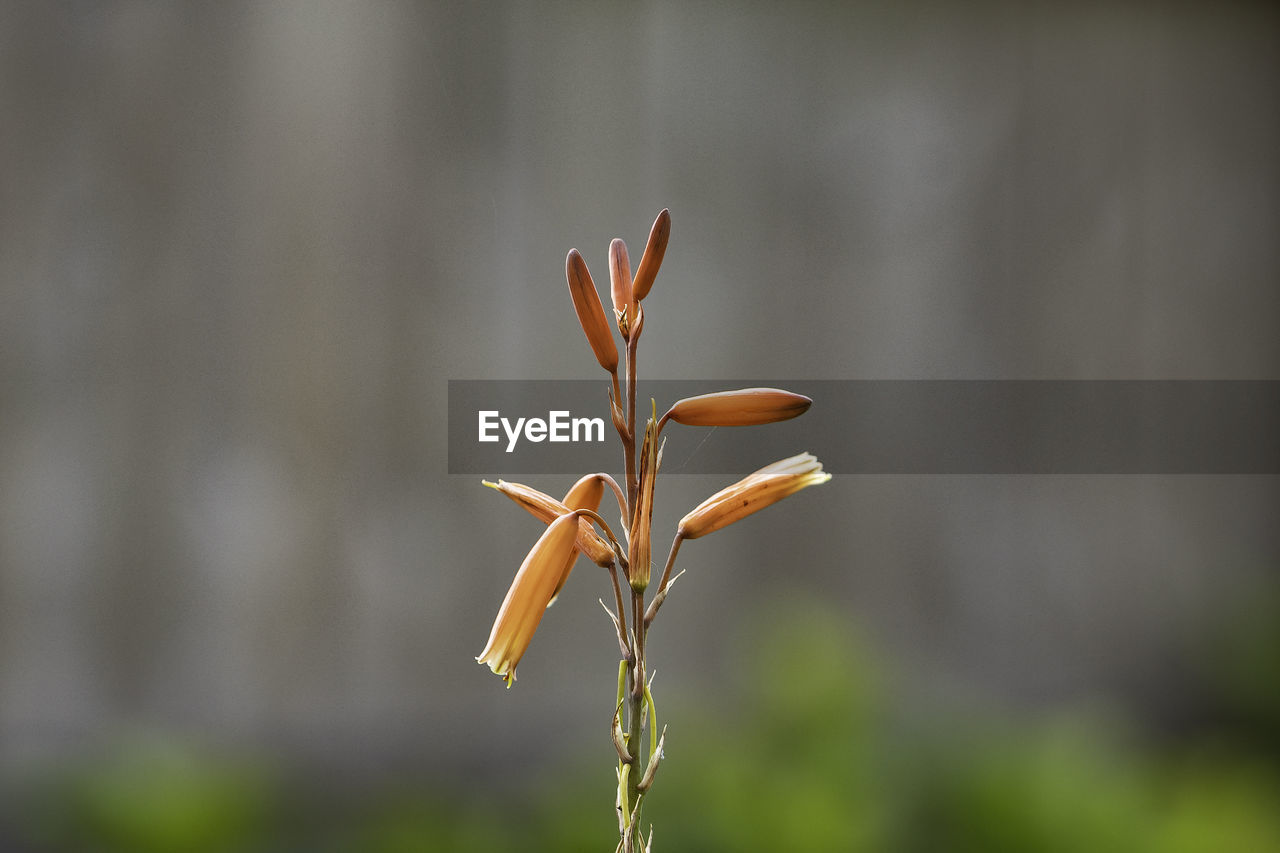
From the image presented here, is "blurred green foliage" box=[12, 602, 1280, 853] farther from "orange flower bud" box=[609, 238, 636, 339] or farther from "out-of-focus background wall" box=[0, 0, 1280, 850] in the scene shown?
"orange flower bud" box=[609, 238, 636, 339]

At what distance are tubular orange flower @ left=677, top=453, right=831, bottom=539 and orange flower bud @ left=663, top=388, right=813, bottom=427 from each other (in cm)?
2

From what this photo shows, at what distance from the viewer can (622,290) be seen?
1.03ft

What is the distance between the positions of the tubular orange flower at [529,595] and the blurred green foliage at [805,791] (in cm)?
56

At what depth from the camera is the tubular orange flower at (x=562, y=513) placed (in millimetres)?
295

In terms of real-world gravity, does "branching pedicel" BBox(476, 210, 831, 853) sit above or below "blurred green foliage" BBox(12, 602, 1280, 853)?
above

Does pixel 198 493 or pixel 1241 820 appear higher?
pixel 198 493

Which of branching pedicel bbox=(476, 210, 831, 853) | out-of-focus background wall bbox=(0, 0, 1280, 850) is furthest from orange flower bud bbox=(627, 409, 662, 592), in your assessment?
out-of-focus background wall bbox=(0, 0, 1280, 850)

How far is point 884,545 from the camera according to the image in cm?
86

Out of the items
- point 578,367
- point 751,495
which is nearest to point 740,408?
point 751,495

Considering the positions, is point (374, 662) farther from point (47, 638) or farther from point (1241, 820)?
point (1241, 820)

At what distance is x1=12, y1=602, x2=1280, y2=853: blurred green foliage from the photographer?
0.74m

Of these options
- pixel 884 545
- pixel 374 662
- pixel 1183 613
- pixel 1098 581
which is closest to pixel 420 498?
pixel 374 662

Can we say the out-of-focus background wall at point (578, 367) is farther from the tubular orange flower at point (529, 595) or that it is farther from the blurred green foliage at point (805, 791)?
the tubular orange flower at point (529, 595)

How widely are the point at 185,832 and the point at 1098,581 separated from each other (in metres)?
1.01
